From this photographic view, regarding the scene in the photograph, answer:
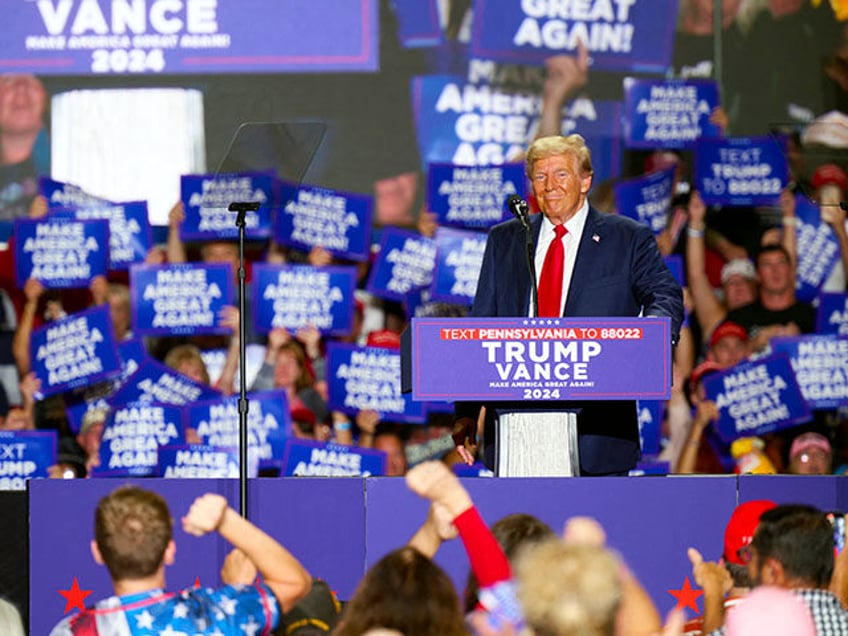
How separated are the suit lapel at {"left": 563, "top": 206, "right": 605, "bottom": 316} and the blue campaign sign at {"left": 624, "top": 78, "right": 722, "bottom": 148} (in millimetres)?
4576

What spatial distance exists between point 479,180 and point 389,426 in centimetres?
134

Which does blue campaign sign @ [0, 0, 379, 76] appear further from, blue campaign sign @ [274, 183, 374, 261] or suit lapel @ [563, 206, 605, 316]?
suit lapel @ [563, 206, 605, 316]

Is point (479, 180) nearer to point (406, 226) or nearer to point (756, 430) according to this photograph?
point (406, 226)

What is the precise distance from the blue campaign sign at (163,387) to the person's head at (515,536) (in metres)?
4.55

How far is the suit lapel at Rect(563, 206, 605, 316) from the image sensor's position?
4516 millimetres

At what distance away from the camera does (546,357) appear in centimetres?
415

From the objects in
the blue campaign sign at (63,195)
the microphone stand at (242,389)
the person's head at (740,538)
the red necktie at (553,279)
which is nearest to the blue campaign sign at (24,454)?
the blue campaign sign at (63,195)

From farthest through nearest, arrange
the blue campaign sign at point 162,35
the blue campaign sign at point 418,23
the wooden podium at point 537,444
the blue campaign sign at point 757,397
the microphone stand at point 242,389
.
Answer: the blue campaign sign at point 418,23
the blue campaign sign at point 162,35
the blue campaign sign at point 757,397
the microphone stand at point 242,389
the wooden podium at point 537,444

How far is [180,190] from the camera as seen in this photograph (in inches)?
353

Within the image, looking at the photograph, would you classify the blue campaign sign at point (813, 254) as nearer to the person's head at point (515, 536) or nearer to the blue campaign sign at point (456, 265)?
the blue campaign sign at point (456, 265)

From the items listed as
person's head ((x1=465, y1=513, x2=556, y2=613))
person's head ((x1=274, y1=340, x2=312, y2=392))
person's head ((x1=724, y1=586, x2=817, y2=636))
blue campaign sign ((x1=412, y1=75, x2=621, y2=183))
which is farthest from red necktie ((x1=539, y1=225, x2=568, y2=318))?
blue campaign sign ((x1=412, y1=75, x2=621, y2=183))

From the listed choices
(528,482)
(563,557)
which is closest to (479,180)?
(528,482)

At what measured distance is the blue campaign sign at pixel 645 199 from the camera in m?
8.63

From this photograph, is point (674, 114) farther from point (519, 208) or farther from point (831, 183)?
point (519, 208)
